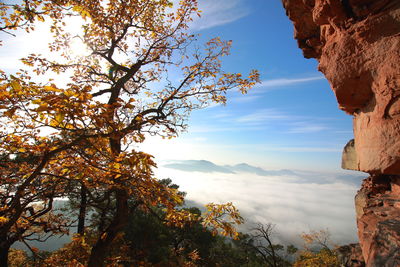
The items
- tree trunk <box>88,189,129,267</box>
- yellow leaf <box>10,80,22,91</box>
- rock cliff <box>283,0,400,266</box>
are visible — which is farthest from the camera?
tree trunk <box>88,189,129,267</box>

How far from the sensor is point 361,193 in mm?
6539

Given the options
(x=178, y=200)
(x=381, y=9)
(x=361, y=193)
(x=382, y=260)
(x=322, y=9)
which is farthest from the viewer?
(x=361, y=193)

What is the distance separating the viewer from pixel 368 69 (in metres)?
4.90

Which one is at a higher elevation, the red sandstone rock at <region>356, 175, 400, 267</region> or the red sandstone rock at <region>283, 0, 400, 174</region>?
the red sandstone rock at <region>283, 0, 400, 174</region>

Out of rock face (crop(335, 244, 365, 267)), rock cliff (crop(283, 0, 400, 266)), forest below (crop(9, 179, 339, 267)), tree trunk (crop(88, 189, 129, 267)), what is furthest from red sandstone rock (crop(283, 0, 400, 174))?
tree trunk (crop(88, 189, 129, 267))

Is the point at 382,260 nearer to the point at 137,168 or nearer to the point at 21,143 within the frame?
the point at 137,168

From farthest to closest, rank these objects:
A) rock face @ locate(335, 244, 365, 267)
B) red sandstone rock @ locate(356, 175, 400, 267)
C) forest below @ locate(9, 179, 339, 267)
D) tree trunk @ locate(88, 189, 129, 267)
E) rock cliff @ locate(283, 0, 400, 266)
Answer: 1. forest below @ locate(9, 179, 339, 267)
2. rock face @ locate(335, 244, 365, 267)
3. tree trunk @ locate(88, 189, 129, 267)
4. rock cliff @ locate(283, 0, 400, 266)
5. red sandstone rock @ locate(356, 175, 400, 267)

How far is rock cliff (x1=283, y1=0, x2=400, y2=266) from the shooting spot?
14.1ft

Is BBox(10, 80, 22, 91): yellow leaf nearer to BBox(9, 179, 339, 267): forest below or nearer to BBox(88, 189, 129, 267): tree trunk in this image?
BBox(88, 189, 129, 267): tree trunk

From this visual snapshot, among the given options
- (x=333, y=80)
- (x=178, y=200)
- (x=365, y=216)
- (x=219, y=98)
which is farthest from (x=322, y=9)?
(x=178, y=200)

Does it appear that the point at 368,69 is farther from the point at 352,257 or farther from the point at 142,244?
the point at 142,244

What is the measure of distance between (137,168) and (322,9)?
22.0 feet

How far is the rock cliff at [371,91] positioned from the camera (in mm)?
4289

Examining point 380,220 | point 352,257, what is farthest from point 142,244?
point 380,220
